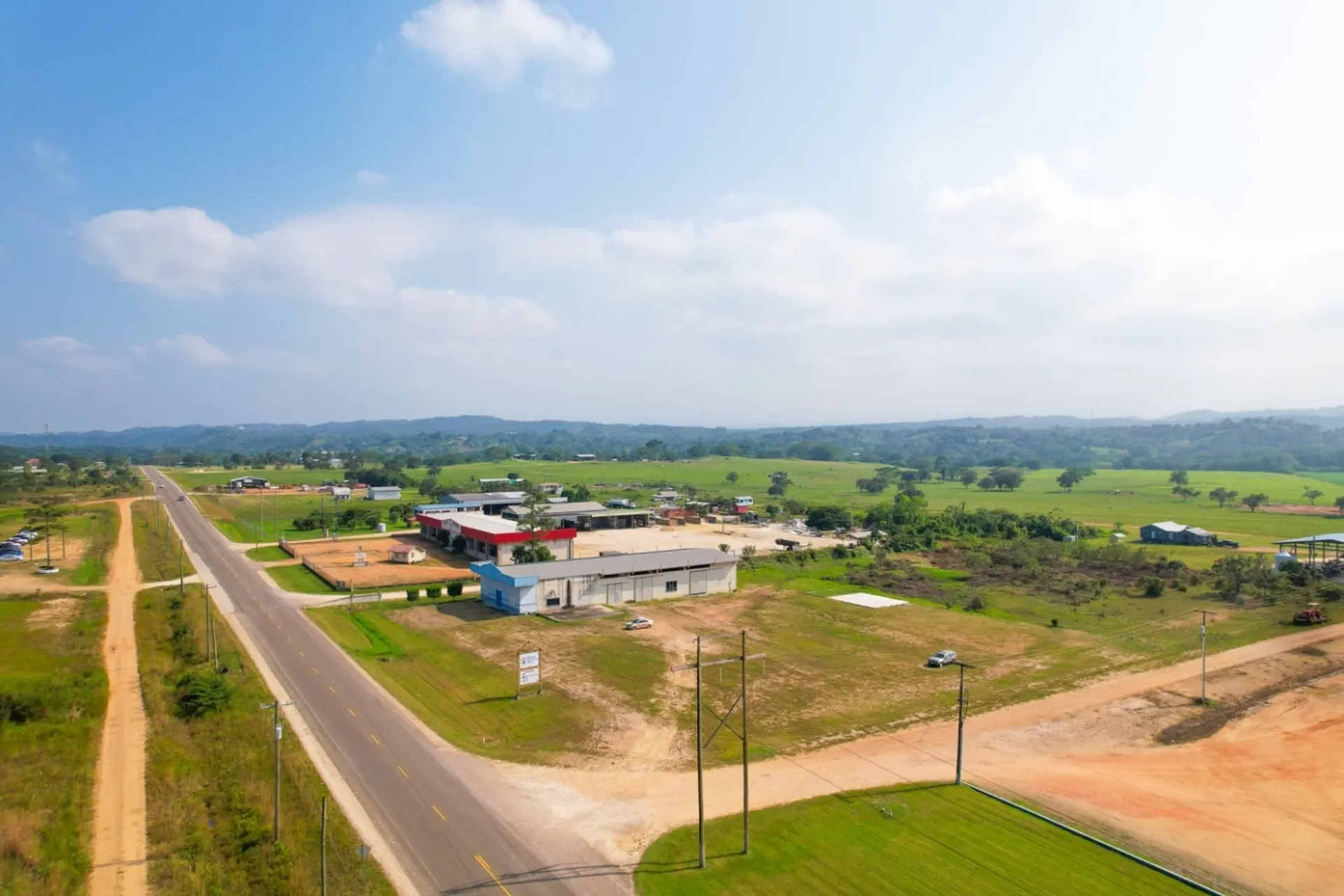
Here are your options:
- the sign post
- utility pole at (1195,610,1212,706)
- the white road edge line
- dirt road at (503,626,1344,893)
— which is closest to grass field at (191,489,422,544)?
the white road edge line

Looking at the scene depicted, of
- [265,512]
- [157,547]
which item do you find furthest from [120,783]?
[265,512]

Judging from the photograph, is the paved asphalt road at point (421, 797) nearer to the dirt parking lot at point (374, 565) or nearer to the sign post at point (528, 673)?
the sign post at point (528, 673)

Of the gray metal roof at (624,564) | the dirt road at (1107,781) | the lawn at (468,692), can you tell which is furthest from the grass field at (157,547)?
the dirt road at (1107,781)

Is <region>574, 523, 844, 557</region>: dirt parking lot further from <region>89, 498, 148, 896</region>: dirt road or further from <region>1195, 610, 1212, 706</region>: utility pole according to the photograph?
<region>1195, 610, 1212, 706</region>: utility pole

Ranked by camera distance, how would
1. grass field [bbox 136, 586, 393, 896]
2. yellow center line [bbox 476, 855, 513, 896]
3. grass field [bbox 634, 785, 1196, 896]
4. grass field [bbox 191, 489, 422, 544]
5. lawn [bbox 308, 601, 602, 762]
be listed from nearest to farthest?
1. yellow center line [bbox 476, 855, 513, 896]
2. grass field [bbox 136, 586, 393, 896]
3. grass field [bbox 634, 785, 1196, 896]
4. lawn [bbox 308, 601, 602, 762]
5. grass field [bbox 191, 489, 422, 544]

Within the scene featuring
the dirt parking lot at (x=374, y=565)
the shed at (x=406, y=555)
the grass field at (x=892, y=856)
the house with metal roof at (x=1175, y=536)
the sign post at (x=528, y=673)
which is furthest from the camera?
the house with metal roof at (x=1175, y=536)

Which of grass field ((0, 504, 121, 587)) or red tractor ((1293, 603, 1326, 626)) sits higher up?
grass field ((0, 504, 121, 587))
